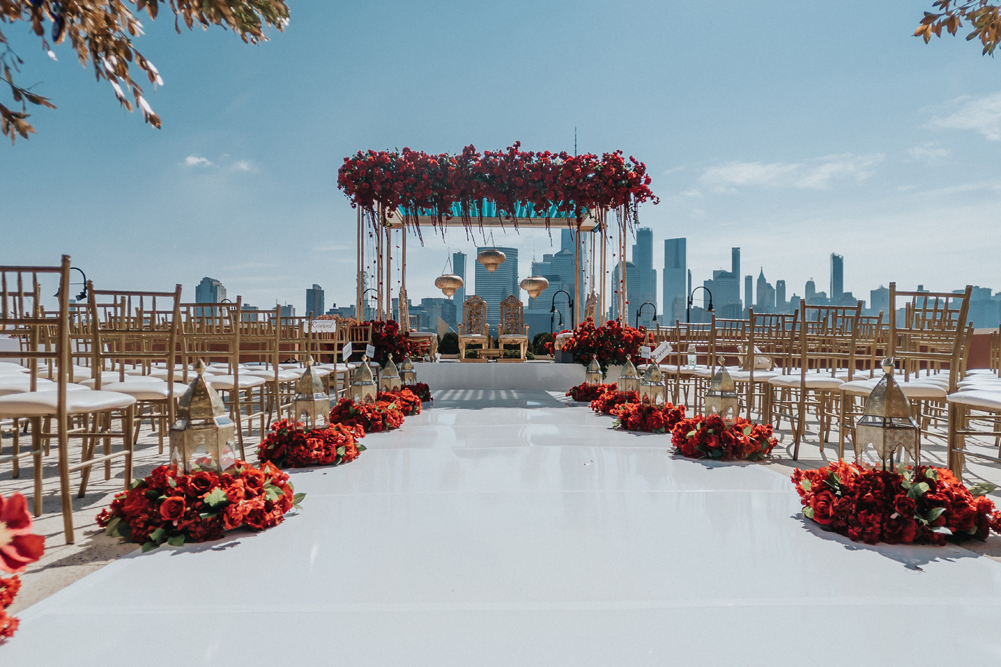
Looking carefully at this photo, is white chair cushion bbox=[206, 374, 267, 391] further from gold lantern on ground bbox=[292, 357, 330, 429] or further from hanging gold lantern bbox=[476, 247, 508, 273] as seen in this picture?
hanging gold lantern bbox=[476, 247, 508, 273]

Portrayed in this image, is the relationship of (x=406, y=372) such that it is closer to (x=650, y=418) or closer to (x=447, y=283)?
(x=650, y=418)

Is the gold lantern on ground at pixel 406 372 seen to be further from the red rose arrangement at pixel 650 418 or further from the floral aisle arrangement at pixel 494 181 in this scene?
the red rose arrangement at pixel 650 418

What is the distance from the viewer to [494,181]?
8.57 m

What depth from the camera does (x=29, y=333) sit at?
3.65 metres

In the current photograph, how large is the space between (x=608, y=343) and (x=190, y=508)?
19.2ft

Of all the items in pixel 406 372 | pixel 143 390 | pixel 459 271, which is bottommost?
pixel 406 372

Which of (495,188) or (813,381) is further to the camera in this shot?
(495,188)

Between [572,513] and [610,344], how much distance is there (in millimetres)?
5116

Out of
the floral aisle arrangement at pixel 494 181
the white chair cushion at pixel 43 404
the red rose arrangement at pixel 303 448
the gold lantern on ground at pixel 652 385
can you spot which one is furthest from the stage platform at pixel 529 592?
the floral aisle arrangement at pixel 494 181

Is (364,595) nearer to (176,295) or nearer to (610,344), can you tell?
(176,295)

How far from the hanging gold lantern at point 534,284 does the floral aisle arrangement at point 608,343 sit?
496 cm

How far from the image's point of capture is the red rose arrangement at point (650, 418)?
4.53 metres

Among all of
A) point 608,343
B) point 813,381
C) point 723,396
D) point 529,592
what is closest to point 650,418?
point 723,396

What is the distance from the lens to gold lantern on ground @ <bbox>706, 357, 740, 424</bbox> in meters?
3.63
